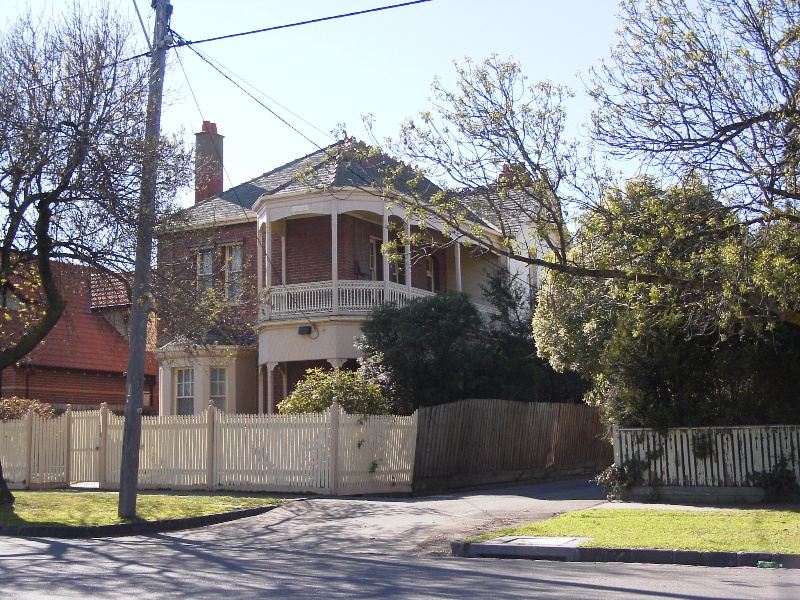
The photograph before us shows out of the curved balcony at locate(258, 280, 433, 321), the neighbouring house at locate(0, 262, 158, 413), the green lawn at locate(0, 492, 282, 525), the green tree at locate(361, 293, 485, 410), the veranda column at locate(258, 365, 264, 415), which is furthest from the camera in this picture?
the neighbouring house at locate(0, 262, 158, 413)

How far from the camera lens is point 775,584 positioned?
A: 8.53m

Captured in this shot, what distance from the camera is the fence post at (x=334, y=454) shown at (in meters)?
17.0

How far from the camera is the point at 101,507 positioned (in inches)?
614

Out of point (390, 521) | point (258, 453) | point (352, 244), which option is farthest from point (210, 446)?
point (352, 244)

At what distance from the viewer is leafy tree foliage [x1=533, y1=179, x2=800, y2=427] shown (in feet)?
40.5

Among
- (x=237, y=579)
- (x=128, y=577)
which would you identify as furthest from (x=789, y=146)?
(x=128, y=577)

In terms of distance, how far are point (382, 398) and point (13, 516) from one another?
293 inches

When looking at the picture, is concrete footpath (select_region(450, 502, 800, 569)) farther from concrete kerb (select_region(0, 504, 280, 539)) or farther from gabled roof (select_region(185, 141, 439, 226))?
gabled roof (select_region(185, 141, 439, 226))

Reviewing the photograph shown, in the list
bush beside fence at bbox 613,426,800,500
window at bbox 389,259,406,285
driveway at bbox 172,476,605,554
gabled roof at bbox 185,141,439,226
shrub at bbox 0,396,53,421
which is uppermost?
gabled roof at bbox 185,141,439,226

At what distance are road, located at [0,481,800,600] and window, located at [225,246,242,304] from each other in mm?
4731

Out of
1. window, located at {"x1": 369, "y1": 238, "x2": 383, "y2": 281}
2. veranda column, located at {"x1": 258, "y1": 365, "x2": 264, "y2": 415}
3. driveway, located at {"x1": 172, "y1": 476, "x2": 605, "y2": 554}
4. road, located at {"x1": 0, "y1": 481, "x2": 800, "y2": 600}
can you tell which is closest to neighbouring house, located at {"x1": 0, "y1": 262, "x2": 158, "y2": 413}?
veranda column, located at {"x1": 258, "y1": 365, "x2": 264, "y2": 415}

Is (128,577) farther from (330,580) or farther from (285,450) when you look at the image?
(285,450)

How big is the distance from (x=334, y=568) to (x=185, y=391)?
649 inches

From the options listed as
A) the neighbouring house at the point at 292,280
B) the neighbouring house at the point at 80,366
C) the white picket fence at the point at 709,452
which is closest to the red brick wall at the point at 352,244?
the neighbouring house at the point at 292,280
